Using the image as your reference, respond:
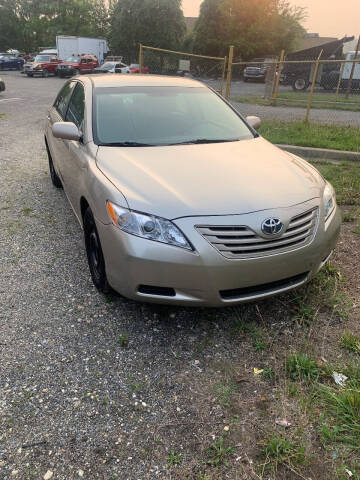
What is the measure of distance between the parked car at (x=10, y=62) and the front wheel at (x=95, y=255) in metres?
43.3

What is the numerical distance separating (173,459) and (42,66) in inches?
1352

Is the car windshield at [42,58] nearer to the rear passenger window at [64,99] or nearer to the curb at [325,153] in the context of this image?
the curb at [325,153]

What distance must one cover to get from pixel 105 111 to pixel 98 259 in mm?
1426

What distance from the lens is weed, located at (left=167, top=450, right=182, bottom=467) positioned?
1757 mm

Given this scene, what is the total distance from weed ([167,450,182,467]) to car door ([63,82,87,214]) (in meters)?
2.09

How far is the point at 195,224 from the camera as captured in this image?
7.29ft

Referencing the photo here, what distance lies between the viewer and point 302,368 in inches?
88.7

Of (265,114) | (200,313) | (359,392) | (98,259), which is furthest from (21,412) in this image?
(265,114)

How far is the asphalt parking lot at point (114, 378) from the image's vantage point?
5.85 ft

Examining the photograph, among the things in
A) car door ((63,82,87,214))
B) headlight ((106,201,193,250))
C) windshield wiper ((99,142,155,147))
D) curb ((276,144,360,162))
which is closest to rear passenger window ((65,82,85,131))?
car door ((63,82,87,214))

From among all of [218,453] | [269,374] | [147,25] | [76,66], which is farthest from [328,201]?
[147,25]

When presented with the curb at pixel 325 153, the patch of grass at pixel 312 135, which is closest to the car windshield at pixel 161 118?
the curb at pixel 325 153

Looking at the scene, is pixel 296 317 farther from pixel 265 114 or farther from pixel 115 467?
pixel 265 114

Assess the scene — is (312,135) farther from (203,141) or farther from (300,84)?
(300,84)
